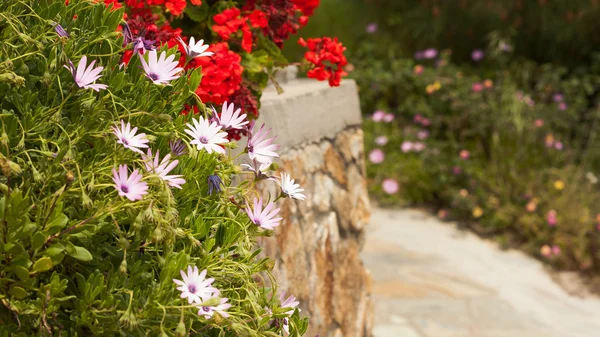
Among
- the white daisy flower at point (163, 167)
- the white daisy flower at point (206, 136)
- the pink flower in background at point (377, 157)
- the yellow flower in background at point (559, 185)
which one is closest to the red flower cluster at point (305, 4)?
the white daisy flower at point (206, 136)

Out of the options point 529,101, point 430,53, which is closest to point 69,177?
point 529,101

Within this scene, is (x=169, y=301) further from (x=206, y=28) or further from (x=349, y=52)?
(x=349, y=52)

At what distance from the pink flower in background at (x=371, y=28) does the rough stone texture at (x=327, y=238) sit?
11.3 feet

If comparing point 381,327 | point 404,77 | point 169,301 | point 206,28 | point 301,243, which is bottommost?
point 381,327

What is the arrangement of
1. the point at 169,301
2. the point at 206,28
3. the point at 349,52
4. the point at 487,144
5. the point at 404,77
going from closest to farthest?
the point at 169,301, the point at 206,28, the point at 487,144, the point at 404,77, the point at 349,52

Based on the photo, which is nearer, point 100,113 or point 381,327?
point 100,113

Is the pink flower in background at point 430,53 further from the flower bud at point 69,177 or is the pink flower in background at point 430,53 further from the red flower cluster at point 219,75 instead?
the flower bud at point 69,177

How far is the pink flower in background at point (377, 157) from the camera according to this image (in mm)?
5305

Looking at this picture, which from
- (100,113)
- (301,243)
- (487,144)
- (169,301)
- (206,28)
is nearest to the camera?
(169,301)

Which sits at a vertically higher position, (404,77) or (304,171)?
(304,171)

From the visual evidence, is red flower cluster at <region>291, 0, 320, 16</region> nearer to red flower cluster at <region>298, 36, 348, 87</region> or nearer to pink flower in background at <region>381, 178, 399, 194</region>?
red flower cluster at <region>298, 36, 348, 87</region>

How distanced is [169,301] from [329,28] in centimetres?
554

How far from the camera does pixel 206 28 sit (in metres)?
2.26

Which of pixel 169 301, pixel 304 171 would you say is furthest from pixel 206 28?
pixel 169 301
